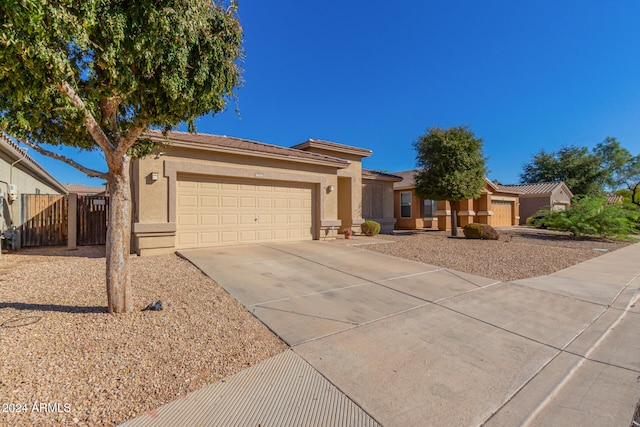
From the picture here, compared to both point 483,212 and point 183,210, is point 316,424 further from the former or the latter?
point 483,212

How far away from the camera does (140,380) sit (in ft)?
8.73

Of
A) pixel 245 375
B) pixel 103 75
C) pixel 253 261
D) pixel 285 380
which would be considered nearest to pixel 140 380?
pixel 245 375

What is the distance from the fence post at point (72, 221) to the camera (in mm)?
9734

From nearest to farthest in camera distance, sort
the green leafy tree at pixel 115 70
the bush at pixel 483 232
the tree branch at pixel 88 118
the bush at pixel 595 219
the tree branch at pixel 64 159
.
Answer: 1. the green leafy tree at pixel 115 70
2. the tree branch at pixel 88 118
3. the tree branch at pixel 64 159
4. the bush at pixel 483 232
5. the bush at pixel 595 219

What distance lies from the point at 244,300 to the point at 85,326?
2042mm

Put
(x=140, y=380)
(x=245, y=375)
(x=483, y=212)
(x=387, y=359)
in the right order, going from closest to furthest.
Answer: (x=140, y=380), (x=245, y=375), (x=387, y=359), (x=483, y=212)

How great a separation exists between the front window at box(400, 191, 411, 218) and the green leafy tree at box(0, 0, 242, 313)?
17.7 m

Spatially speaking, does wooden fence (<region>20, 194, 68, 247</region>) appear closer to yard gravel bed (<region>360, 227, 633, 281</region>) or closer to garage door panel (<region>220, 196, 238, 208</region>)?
garage door panel (<region>220, 196, 238, 208</region>)

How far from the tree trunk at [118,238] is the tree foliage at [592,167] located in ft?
134

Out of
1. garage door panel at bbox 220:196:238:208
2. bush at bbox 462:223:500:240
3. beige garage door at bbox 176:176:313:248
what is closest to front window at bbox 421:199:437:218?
bush at bbox 462:223:500:240

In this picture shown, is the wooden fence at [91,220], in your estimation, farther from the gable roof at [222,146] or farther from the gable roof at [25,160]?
the gable roof at [222,146]

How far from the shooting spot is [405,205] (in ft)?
67.7

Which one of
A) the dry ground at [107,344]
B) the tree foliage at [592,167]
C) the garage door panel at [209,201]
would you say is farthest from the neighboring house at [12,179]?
the tree foliage at [592,167]

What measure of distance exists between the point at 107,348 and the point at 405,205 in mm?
19458
